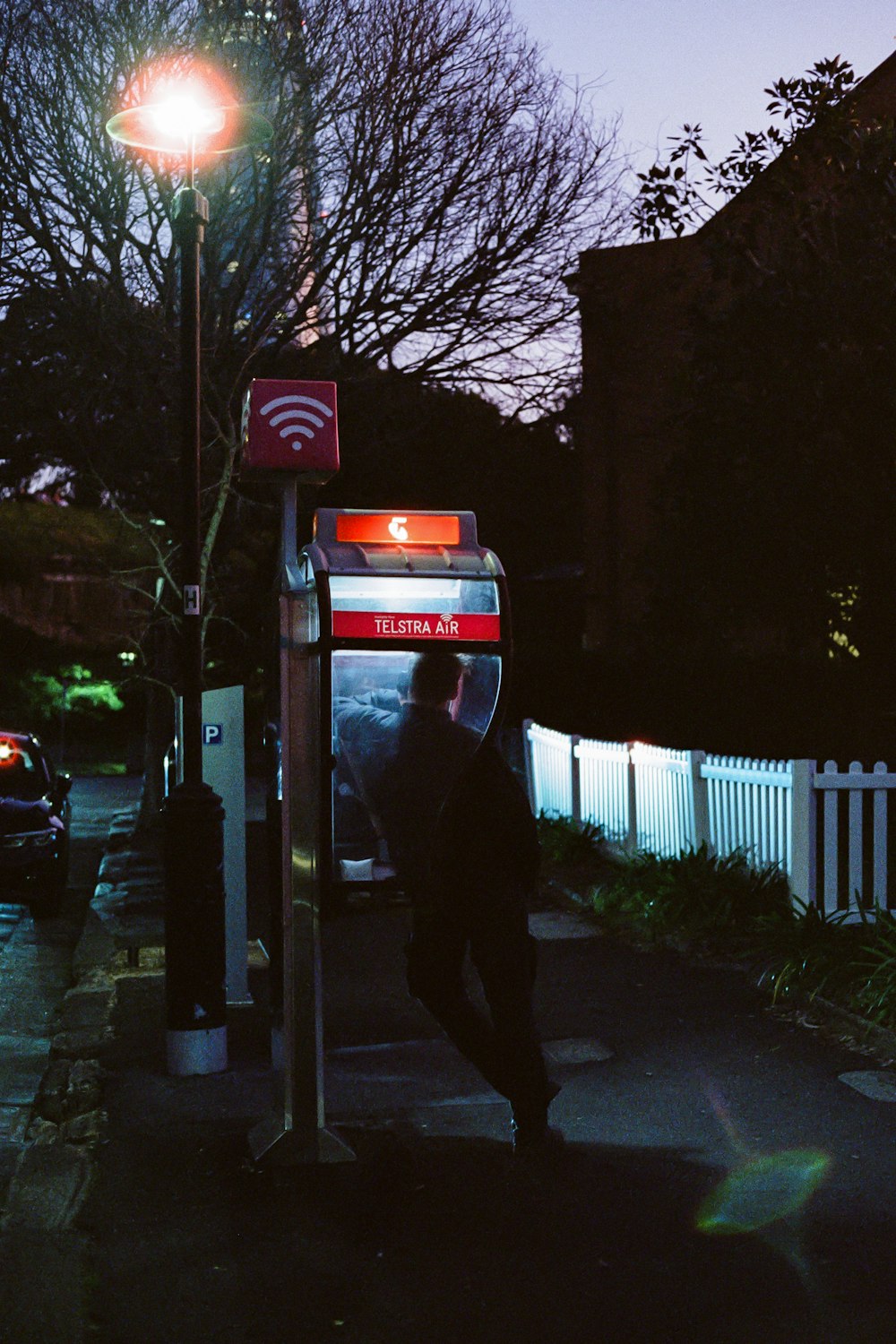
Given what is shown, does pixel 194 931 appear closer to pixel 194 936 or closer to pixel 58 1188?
pixel 194 936

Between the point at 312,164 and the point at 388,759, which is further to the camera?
the point at 312,164

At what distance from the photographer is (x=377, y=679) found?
8.10 metres

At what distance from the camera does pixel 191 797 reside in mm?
7500

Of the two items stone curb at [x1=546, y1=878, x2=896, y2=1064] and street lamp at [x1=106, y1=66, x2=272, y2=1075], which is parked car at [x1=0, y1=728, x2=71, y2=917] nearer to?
street lamp at [x1=106, y1=66, x2=272, y2=1075]

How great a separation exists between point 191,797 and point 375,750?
39.2 inches

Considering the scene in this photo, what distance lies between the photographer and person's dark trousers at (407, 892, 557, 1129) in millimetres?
5742

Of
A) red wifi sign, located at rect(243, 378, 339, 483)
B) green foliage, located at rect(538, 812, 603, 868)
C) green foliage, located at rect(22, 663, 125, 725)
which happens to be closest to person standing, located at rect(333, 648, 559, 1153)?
red wifi sign, located at rect(243, 378, 339, 483)

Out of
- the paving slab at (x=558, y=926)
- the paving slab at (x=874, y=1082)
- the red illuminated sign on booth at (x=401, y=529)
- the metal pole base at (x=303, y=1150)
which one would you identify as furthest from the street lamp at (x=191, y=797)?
the paving slab at (x=558, y=926)

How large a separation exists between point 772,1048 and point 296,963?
278 cm

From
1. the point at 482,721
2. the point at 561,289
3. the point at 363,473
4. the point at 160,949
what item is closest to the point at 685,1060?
the point at 482,721

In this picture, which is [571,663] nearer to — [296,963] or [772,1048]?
[772,1048]

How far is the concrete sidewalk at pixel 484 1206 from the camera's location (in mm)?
4449

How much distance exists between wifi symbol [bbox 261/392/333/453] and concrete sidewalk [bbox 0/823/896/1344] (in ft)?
9.21

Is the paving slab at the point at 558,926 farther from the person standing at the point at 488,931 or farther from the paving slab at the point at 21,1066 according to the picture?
the person standing at the point at 488,931
